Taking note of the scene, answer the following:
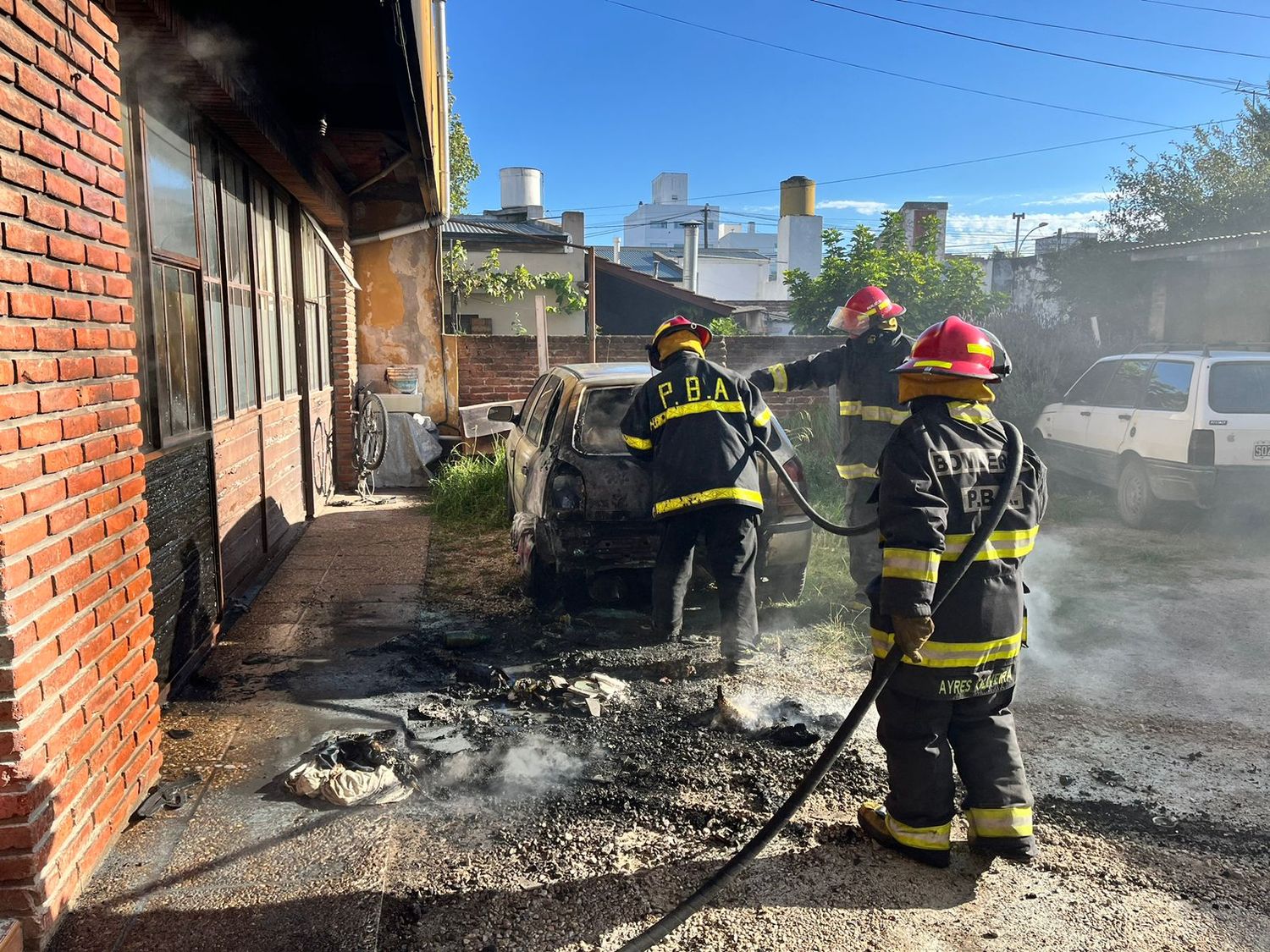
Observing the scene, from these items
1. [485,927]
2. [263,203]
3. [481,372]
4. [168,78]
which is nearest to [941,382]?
[485,927]

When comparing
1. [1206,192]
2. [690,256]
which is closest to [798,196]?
[690,256]

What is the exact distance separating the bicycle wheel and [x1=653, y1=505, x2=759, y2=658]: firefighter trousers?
594 centimetres

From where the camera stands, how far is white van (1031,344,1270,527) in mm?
8062

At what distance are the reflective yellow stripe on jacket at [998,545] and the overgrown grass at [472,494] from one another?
596 cm

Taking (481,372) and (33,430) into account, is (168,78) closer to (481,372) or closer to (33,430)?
(33,430)

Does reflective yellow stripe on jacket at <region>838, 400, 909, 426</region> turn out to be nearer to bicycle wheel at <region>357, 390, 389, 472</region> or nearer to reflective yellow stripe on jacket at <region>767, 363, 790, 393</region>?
reflective yellow stripe on jacket at <region>767, 363, 790, 393</region>

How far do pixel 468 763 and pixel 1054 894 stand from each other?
214cm

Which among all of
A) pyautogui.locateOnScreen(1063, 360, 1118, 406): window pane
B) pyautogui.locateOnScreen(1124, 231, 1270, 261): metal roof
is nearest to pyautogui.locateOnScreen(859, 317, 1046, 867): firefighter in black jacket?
pyautogui.locateOnScreen(1063, 360, 1118, 406): window pane

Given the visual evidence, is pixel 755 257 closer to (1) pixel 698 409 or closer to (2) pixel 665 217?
(2) pixel 665 217

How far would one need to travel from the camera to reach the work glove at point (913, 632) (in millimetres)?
2883

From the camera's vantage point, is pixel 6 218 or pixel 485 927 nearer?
pixel 6 218

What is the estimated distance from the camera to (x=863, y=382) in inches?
240

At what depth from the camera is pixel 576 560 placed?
5215 millimetres

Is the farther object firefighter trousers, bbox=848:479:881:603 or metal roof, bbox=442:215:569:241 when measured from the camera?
metal roof, bbox=442:215:569:241
